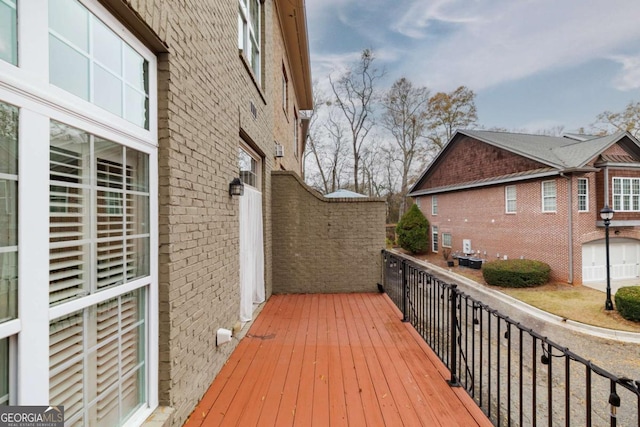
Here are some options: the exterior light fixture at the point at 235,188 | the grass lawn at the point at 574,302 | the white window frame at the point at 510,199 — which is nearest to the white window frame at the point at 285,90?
the exterior light fixture at the point at 235,188

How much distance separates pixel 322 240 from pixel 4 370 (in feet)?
17.1

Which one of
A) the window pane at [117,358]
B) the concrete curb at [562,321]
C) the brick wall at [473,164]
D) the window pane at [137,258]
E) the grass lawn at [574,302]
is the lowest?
the concrete curb at [562,321]

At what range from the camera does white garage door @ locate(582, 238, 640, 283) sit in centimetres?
1078

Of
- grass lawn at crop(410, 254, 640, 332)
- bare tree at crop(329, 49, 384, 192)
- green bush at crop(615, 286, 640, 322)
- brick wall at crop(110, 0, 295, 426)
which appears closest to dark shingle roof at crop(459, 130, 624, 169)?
grass lawn at crop(410, 254, 640, 332)

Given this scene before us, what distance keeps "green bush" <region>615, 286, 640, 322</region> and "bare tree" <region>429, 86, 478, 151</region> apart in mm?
16695

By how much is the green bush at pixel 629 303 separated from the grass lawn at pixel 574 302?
15cm

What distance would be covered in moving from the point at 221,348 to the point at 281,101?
6.17m

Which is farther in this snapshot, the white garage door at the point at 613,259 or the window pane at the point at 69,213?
the white garage door at the point at 613,259

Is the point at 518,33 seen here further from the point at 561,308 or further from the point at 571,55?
the point at 561,308

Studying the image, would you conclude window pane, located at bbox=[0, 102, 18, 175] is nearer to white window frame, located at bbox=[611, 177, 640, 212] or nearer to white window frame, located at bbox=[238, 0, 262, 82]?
white window frame, located at bbox=[238, 0, 262, 82]

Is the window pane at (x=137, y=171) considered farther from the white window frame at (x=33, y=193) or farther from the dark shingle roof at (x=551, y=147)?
the dark shingle roof at (x=551, y=147)

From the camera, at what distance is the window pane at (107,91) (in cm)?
153

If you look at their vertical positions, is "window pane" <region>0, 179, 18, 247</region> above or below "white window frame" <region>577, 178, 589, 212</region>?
below

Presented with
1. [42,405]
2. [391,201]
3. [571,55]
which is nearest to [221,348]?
[42,405]
